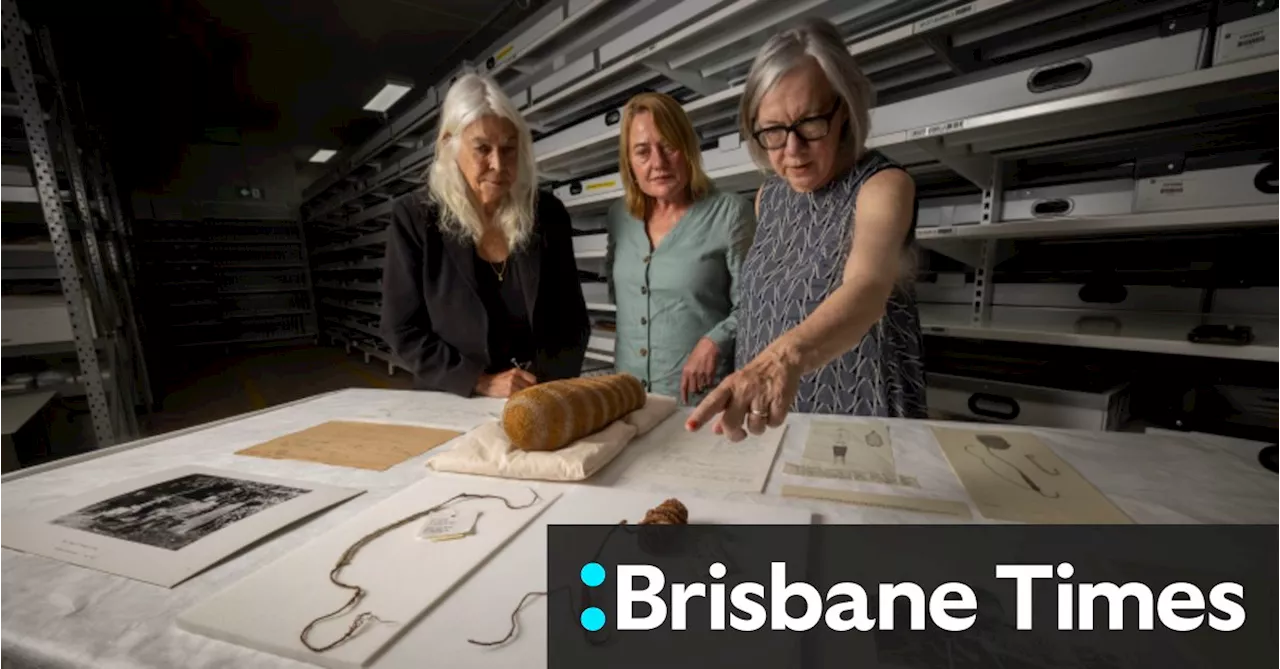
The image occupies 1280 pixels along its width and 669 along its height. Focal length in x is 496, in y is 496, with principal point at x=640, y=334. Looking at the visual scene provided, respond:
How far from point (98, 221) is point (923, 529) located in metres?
4.84

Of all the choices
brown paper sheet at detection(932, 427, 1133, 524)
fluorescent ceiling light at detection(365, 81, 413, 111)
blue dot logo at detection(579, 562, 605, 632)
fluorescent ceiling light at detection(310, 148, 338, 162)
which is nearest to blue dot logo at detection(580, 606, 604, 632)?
blue dot logo at detection(579, 562, 605, 632)

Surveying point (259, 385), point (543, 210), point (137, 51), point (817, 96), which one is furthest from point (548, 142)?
point (259, 385)

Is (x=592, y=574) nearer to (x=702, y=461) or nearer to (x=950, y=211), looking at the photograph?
(x=702, y=461)

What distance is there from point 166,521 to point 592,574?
53cm

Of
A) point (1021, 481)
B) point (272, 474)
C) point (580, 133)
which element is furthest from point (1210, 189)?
point (580, 133)

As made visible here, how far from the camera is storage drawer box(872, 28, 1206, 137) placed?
3.27 feet

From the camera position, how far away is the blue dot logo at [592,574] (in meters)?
0.45

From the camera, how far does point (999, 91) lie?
120cm

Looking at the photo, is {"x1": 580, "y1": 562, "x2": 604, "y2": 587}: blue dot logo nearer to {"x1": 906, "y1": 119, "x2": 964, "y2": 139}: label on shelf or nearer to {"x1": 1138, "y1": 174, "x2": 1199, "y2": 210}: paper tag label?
{"x1": 906, "y1": 119, "x2": 964, "y2": 139}: label on shelf

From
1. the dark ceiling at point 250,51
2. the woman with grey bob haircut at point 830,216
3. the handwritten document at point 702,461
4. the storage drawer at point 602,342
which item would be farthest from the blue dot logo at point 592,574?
the dark ceiling at point 250,51

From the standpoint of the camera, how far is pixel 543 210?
1.41 metres

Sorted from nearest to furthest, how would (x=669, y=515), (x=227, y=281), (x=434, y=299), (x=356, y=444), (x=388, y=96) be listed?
(x=669, y=515) < (x=356, y=444) < (x=434, y=299) < (x=388, y=96) < (x=227, y=281)

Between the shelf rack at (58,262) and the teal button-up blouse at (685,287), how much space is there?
2550mm

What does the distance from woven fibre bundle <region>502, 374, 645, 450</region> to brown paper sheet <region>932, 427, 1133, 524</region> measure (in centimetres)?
52
